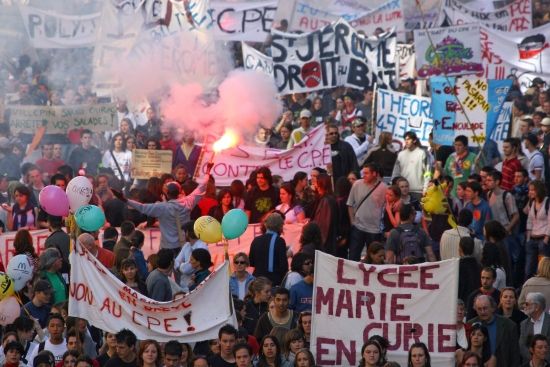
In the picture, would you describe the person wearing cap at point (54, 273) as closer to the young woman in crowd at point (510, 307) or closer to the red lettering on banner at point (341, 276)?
the red lettering on banner at point (341, 276)

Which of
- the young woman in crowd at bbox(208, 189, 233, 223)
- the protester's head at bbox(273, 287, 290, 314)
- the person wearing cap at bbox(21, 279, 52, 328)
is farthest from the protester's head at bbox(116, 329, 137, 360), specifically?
the young woman in crowd at bbox(208, 189, 233, 223)

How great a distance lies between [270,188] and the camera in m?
19.6

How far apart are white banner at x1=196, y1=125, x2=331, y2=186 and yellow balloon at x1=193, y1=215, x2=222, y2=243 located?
4408 mm

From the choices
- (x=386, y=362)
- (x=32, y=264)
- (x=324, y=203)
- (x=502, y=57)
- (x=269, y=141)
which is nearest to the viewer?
(x=386, y=362)

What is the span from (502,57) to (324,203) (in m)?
7.88

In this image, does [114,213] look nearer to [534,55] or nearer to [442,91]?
[442,91]

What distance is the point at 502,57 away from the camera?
85.6 ft

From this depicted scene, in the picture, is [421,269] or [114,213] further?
[114,213]

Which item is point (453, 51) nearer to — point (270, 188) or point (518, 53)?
Answer: point (518, 53)

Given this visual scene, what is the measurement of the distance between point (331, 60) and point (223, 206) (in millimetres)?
5763

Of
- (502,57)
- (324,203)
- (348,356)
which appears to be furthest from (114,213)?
(502,57)

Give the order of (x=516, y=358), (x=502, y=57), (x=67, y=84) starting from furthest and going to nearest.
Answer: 1. (x=67, y=84)
2. (x=502, y=57)
3. (x=516, y=358)

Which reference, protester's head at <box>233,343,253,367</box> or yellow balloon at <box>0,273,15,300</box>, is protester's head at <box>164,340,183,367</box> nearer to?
protester's head at <box>233,343,253,367</box>

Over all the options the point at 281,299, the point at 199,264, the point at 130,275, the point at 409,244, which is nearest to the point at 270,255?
the point at 199,264
